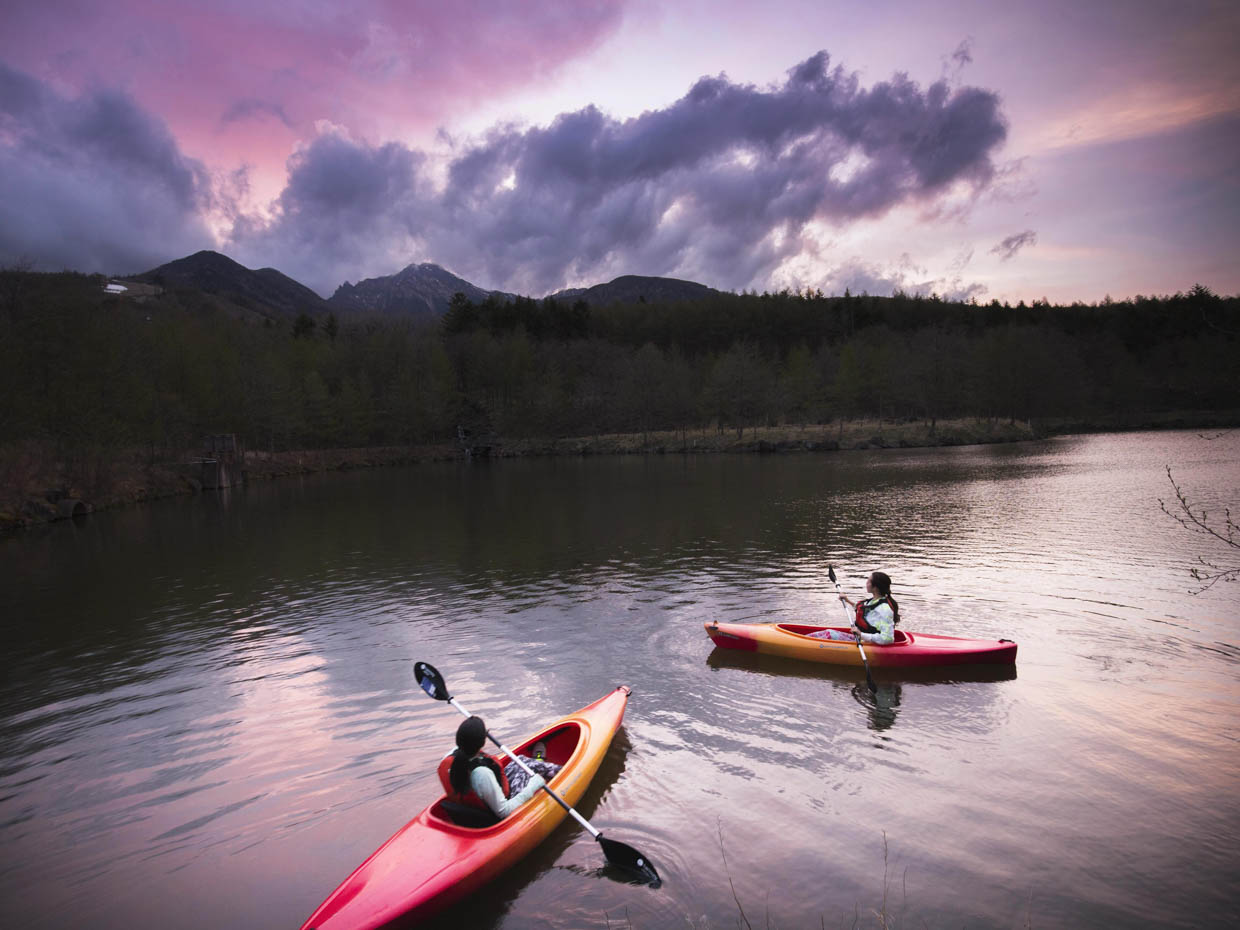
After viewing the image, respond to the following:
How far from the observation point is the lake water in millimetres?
5902

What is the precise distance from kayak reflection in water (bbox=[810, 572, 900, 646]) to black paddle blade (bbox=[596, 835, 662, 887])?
236 inches

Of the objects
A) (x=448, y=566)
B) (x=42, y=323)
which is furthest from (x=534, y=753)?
(x=42, y=323)

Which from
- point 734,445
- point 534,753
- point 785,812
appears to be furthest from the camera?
point 734,445

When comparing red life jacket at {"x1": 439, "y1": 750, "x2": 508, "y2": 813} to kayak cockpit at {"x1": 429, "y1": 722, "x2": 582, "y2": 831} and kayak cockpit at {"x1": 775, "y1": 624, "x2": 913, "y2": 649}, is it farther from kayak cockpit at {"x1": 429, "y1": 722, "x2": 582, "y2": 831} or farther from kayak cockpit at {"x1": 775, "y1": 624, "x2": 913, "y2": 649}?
kayak cockpit at {"x1": 775, "y1": 624, "x2": 913, "y2": 649}

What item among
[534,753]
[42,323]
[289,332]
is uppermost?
[289,332]

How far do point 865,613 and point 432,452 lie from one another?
70540 millimetres

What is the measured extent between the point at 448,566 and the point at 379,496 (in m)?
22.2

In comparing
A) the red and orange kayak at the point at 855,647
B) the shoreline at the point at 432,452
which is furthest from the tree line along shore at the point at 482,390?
the red and orange kayak at the point at 855,647

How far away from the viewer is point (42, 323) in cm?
3384

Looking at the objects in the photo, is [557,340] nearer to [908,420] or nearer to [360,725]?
[908,420]

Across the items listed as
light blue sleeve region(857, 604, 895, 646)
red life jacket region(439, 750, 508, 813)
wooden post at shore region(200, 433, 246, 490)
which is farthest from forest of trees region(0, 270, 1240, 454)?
light blue sleeve region(857, 604, 895, 646)

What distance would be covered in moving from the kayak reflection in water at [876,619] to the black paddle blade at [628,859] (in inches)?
236

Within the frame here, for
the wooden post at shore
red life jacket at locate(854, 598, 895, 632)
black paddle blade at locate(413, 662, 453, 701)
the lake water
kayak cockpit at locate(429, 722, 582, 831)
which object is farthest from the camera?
the wooden post at shore

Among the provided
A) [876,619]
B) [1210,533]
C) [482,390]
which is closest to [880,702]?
[876,619]
